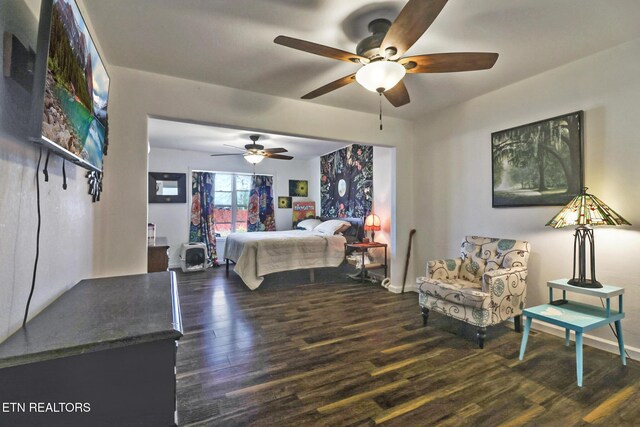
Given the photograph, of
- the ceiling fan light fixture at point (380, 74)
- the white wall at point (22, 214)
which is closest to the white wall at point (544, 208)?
the ceiling fan light fixture at point (380, 74)

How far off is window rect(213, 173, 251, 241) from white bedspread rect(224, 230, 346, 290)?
1748 mm

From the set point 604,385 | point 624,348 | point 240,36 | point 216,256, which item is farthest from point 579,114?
point 216,256

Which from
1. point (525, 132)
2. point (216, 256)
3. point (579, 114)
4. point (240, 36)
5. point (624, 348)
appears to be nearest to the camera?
point (240, 36)

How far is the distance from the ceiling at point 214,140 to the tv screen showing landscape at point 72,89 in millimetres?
2461

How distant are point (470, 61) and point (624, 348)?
101 inches

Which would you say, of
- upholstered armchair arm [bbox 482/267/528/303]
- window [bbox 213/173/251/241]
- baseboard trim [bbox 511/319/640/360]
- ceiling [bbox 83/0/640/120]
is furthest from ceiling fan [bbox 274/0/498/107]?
window [bbox 213/173/251/241]

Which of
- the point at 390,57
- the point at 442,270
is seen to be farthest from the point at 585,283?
the point at 390,57

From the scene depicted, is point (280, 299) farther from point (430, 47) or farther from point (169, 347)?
point (430, 47)

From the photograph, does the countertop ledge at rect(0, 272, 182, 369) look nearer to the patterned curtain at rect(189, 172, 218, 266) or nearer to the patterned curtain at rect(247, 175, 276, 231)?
the patterned curtain at rect(189, 172, 218, 266)

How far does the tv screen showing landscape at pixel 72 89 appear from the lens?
100 cm

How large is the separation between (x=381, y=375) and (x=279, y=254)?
8.92 feet

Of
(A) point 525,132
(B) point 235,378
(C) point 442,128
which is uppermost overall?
(C) point 442,128

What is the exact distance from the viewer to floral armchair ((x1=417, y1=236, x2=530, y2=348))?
8.03 feet

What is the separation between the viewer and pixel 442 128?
3775mm
